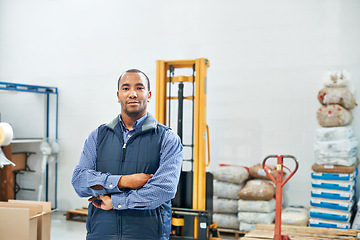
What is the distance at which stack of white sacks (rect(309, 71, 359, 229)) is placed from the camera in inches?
217

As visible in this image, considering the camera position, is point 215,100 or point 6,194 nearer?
point 215,100

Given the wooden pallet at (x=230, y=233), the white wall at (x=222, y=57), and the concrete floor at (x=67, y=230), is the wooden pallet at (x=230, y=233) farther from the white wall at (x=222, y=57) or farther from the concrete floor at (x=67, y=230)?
the white wall at (x=222, y=57)

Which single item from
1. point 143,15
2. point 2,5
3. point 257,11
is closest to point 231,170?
point 257,11

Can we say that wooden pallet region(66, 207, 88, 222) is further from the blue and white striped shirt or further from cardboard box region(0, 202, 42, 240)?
the blue and white striped shirt

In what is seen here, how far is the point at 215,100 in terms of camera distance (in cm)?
691

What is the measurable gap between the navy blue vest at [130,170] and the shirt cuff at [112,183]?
0.05 meters

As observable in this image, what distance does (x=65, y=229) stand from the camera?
6676 mm

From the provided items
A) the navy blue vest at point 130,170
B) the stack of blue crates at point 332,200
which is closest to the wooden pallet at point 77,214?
the stack of blue crates at point 332,200

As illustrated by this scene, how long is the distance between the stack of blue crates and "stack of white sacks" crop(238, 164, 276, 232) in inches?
A: 22.7

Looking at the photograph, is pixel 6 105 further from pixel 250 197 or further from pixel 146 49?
pixel 250 197

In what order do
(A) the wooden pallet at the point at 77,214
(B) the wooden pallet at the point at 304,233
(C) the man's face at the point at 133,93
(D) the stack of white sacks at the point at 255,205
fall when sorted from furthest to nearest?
(A) the wooden pallet at the point at 77,214, (D) the stack of white sacks at the point at 255,205, (B) the wooden pallet at the point at 304,233, (C) the man's face at the point at 133,93

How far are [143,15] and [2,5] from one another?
3523 millimetres

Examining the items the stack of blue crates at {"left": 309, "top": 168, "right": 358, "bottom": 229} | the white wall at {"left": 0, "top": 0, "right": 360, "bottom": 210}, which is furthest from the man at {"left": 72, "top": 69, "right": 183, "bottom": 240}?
the white wall at {"left": 0, "top": 0, "right": 360, "bottom": 210}

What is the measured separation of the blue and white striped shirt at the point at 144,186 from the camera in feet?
7.90
